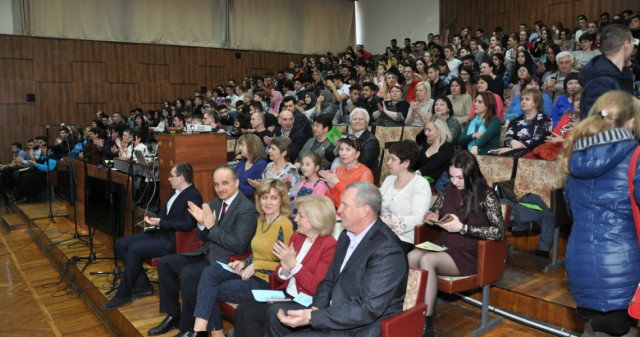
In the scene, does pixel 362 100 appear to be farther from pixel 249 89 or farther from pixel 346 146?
pixel 249 89

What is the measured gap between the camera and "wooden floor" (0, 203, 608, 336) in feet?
9.20

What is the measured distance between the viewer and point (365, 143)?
4406mm

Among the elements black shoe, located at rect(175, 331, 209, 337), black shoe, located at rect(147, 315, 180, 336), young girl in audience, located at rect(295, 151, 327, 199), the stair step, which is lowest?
the stair step

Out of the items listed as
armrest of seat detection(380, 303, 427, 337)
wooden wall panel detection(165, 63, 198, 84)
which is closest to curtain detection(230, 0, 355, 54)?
wooden wall panel detection(165, 63, 198, 84)

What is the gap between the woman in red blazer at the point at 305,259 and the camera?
2424mm

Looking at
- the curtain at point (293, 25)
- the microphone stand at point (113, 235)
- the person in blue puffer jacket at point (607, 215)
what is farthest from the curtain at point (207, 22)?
the person in blue puffer jacket at point (607, 215)

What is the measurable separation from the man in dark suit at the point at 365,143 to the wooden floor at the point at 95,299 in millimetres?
1421

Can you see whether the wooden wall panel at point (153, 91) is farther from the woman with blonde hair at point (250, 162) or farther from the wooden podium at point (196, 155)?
the woman with blonde hair at point (250, 162)

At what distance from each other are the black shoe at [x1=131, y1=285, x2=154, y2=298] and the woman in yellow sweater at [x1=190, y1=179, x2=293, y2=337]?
3.41 ft

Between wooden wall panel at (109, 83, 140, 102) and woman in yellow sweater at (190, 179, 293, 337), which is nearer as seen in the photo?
woman in yellow sweater at (190, 179, 293, 337)

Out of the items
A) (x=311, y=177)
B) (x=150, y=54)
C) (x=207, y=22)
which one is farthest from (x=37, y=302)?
(x=207, y=22)

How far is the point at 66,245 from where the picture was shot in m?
5.27

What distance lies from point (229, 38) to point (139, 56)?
7.88ft

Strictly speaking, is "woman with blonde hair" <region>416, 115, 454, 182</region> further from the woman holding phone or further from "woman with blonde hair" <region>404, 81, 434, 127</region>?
"woman with blonde hair" <region>404, 81, 434, 127</region>
